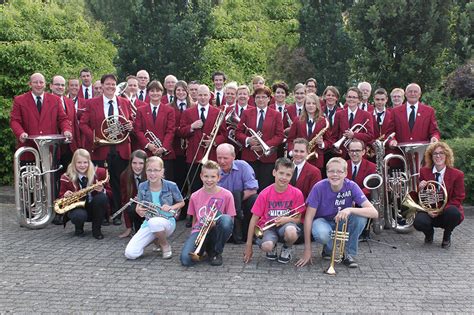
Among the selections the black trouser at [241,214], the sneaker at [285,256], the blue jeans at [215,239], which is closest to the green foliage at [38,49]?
the black trouser at [241,214]

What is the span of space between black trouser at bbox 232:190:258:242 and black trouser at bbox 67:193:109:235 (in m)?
1.56

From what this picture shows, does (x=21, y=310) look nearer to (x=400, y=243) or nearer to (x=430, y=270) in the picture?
(x=430, y=270)

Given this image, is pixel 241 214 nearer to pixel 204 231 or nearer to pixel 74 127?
pixel 204 231

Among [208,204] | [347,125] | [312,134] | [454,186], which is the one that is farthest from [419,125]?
[208,204]

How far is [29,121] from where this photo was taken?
24.1 feet

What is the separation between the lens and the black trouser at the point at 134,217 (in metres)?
6.38

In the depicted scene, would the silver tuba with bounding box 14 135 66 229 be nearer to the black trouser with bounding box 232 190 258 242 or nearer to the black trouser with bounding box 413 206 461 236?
the black trouser with bounding box 232 190 258 242

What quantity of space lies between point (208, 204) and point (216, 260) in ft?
1.85

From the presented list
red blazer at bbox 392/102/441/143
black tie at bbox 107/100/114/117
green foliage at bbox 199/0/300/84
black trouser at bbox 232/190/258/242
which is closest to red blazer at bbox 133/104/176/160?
black tie at bbox 107/100/114/117

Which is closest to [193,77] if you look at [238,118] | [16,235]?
Answer: [238,118]

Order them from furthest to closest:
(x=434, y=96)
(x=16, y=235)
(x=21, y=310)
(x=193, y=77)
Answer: (x=193, y=77), (x=434, y=96), (x=16, y=235), (x=21, y=310)

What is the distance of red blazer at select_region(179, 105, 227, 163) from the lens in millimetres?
7422

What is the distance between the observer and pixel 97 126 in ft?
24.3

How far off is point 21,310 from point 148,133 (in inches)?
133
